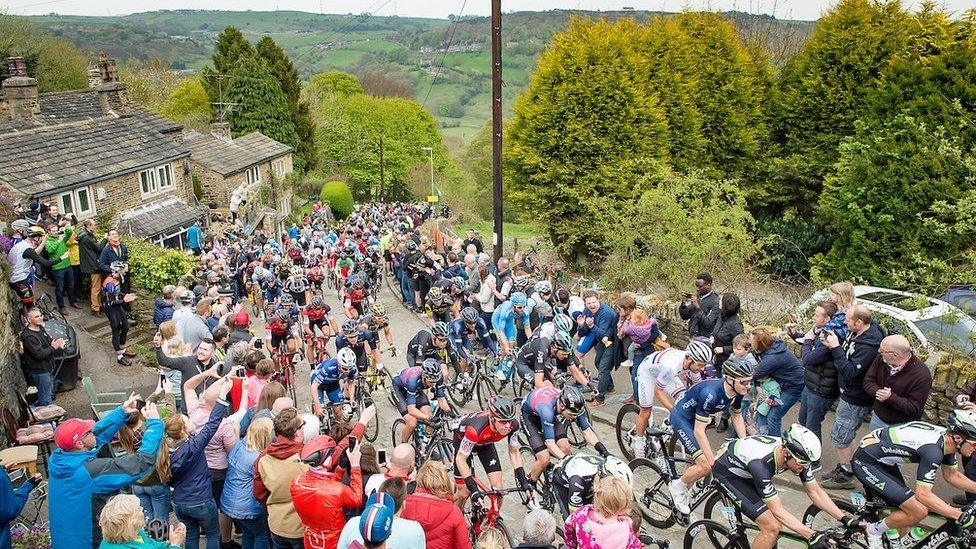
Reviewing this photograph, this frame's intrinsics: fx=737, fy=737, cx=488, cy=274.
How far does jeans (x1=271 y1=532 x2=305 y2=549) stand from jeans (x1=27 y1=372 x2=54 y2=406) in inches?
228

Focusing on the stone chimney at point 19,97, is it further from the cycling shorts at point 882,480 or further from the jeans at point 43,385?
the cycling shorts at point 882,480

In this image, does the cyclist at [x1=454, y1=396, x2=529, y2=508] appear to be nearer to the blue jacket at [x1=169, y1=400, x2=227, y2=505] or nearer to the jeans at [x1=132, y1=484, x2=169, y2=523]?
the blue jacket at [x1=169, y1=400, x2=227, y2=505]

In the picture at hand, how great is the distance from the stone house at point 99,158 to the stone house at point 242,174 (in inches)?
170

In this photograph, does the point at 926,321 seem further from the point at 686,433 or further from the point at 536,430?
the point at 536,430

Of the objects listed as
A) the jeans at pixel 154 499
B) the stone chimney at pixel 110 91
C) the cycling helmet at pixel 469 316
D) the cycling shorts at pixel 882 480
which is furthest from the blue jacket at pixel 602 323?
the stone chimney at pixel 110 91

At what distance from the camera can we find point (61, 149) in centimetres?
2305

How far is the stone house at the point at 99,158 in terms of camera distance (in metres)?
21.4

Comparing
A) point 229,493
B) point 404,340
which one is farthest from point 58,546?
point 404,340

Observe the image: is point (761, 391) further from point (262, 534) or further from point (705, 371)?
point (262, 534)

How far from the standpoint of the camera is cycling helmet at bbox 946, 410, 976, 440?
233 inches

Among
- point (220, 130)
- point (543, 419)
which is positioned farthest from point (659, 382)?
point (220, 130)

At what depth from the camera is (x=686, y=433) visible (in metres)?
7.29

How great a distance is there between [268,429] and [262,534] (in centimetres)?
102

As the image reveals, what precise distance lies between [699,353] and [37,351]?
8.50 metres
